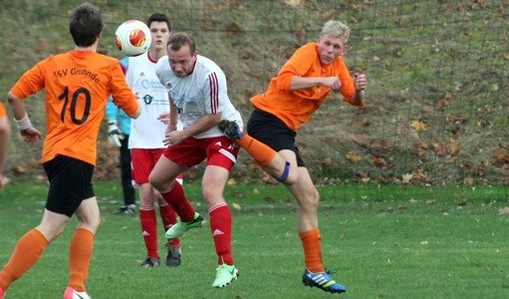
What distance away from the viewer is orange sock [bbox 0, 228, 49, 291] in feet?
24.0

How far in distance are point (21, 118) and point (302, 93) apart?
2.17 meters

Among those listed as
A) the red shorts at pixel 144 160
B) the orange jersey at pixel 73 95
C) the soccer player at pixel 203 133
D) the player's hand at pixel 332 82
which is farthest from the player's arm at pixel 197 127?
the red shorts at pixel 144 160

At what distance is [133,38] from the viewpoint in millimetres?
9641

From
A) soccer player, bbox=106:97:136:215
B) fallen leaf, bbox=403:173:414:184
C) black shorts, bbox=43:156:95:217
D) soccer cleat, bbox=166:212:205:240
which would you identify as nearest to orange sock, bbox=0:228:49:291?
black shorts, bbox=43:156:95:217

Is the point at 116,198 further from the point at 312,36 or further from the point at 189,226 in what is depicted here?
the point at 189,226

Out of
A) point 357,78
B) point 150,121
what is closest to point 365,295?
point 357,78

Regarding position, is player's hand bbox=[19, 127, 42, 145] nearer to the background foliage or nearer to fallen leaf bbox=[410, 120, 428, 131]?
the background foliage

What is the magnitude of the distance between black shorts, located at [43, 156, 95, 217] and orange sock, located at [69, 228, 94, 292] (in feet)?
0.68

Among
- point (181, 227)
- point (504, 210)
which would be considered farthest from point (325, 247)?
point (504, 210)

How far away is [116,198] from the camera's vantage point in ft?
52.1

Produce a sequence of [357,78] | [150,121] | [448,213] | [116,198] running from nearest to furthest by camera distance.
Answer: [357,78], [150,121], [448,213], [116,198]

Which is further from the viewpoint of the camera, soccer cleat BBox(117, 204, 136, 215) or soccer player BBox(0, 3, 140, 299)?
soccer cleat BBox(117, 204, 136, 215)

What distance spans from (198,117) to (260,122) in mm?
464

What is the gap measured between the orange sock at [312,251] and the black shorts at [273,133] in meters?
0.52
